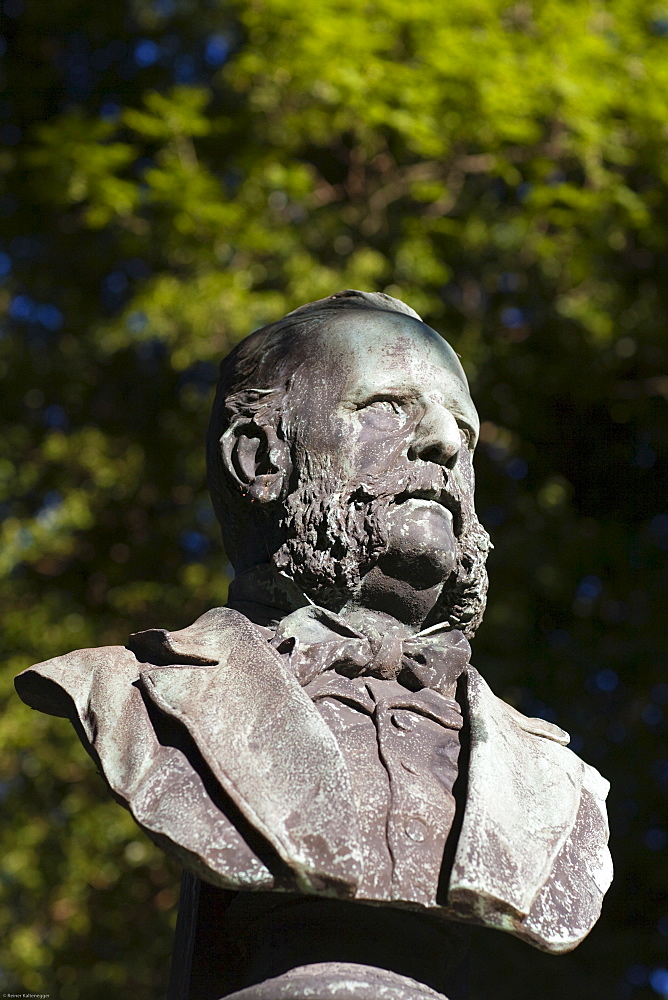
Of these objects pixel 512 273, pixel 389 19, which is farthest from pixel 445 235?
pixel 389 19

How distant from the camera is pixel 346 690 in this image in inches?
120

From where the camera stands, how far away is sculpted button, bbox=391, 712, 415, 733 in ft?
9.86

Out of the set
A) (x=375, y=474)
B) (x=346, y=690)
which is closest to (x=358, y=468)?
(x=375, y=474)

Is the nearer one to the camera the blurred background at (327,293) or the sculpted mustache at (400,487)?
the sculpted mustache at (400,487)

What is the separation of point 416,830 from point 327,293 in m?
4.69

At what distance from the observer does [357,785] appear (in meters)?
2.82

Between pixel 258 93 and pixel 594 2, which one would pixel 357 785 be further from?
pixel 594 2

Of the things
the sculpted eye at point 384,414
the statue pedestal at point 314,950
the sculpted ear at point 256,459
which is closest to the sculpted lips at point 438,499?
the sculpted eye at point 384,414

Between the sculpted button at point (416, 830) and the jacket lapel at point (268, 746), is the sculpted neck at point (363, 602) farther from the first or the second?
the sculpted button at point (416, 830)

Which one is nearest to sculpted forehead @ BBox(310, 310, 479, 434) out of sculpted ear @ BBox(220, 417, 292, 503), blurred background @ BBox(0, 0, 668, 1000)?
sculpted ear @ BBox(220, 417, 292, 503)

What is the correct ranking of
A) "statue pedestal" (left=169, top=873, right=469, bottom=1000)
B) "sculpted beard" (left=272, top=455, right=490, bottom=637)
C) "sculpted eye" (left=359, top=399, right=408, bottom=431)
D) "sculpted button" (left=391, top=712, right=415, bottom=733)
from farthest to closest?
1. "sculpted eye" (left=359, top=399, right=408, bottom=431)
2. "sculpted beard" (left=272, top=455, right=490, bottom=637)
3. "sculpted button" (left=391, top=712, right=415, bottom=733)
4. "statue pedestal" (left=169, top=873, right=469, bottom=1000)

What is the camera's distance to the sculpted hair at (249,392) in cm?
338

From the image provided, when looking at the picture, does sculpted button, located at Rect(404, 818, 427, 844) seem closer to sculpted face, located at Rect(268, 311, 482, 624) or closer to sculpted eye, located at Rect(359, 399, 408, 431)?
sculpted face, located at Rect(268, 311, 482, 624)

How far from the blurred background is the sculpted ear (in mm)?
3632
